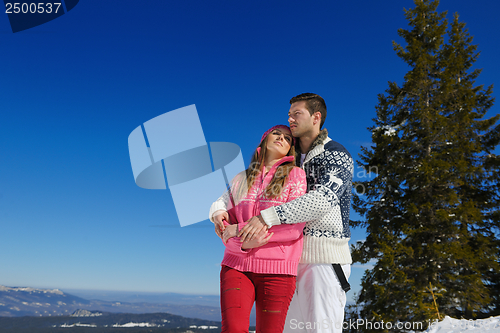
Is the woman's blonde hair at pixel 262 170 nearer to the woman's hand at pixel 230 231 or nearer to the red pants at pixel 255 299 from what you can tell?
the woman's hand at pixel 230 231

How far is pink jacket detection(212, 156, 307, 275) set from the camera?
2262mm

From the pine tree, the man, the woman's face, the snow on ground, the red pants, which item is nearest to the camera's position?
the red pants

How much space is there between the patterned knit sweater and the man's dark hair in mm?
223

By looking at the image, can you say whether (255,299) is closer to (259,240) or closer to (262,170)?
(259,240)

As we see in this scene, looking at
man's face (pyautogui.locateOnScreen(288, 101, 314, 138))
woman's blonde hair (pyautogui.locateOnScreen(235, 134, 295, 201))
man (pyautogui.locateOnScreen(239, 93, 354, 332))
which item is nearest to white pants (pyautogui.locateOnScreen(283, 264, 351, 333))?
man (pyautogui.locateOnScreen(239, 93, 354, 332))

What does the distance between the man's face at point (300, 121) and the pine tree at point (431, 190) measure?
9057 millimetres

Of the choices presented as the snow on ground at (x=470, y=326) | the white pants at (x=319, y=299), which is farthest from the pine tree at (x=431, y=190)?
the white pants at (x=319, y=299)

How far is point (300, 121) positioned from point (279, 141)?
302mm

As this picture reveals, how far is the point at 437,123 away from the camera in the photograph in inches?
485

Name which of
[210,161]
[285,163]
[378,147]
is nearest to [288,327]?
[285,163]

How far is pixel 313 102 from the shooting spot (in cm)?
288

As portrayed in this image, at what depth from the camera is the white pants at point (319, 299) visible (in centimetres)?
247

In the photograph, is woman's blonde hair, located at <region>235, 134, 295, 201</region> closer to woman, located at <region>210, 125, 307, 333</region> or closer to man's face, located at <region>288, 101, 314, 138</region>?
woman, located at <region>210, 125, 307, 333</region>

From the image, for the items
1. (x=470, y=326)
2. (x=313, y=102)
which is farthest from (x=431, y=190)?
(x=313, y=102)
